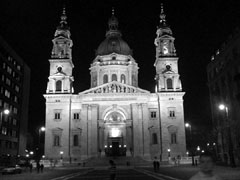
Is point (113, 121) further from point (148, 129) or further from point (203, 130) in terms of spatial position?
point (203, 130)

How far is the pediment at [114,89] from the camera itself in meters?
64.4

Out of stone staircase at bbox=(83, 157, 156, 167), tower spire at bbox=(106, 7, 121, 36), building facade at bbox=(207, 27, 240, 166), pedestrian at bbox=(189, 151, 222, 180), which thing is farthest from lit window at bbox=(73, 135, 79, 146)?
pedestrian at bbox=(189, 151, 222, 180)

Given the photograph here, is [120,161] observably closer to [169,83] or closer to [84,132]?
[84,132]

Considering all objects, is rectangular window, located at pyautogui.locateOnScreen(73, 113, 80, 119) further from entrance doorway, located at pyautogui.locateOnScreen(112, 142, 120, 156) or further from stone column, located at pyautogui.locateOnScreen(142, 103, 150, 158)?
stone column, located at pyautogui.locateOnScreen(142, 103, 150, 158)

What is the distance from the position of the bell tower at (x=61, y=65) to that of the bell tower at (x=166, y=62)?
64.9ft

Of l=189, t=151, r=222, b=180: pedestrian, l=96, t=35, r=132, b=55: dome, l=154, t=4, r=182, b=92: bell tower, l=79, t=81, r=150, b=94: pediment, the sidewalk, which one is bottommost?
the sidewalk

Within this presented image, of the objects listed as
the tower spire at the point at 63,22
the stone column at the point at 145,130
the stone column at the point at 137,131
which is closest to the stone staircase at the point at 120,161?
the stone column at the point at 137,131

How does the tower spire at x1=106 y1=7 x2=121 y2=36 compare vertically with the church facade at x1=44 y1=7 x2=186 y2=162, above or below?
above

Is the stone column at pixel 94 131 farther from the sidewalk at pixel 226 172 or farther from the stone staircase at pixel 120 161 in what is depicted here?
the sidewalk at pixel 226 172

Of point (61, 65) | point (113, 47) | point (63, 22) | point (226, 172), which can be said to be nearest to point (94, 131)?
point (61, 65)

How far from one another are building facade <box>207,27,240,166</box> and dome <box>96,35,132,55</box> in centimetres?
2634

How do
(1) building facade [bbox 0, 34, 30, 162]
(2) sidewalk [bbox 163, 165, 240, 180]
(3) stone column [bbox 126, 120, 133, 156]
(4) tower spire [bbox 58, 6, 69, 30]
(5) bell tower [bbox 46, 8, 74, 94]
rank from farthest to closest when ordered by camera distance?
(4) tower spire [bbox 58, 6, 69, 30], (1) building facade [bbox 0, 34, 30, 162], (5) bell tower [bbox 46, 8, 74, 94], (3) stone column [bbox 126, 120, 133, 156], (2) sidewalk [bbox 163, 165, 240, 180]

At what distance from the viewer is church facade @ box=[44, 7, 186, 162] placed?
62219mm

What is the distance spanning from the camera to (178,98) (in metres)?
64.6
